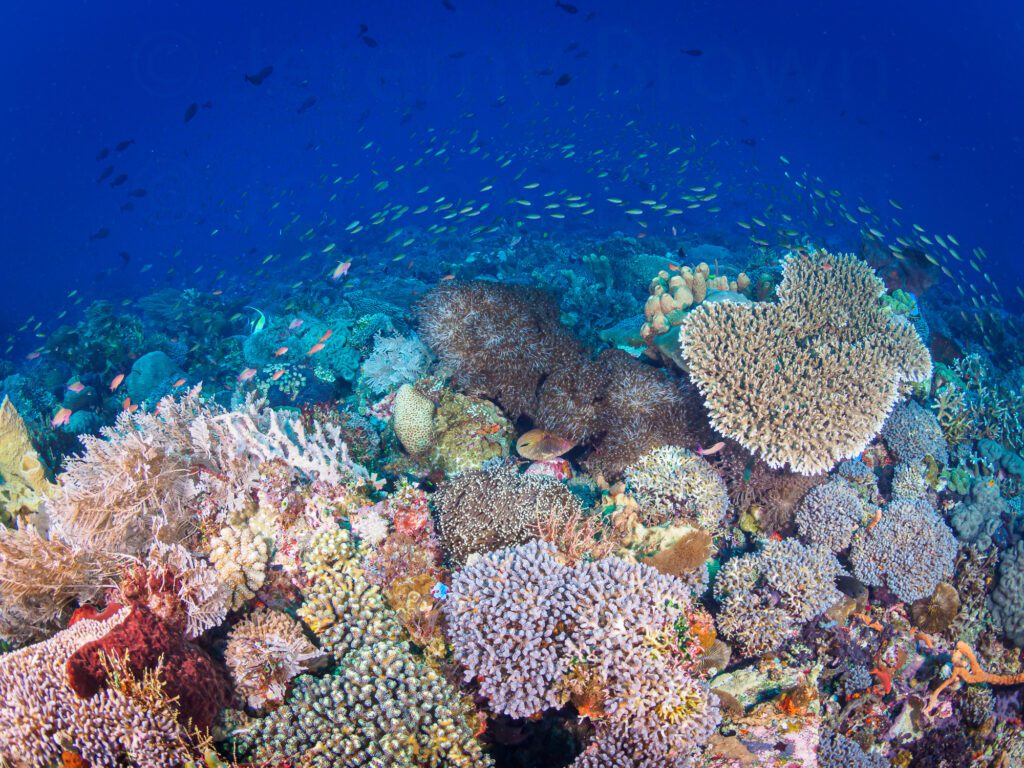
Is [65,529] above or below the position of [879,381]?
above

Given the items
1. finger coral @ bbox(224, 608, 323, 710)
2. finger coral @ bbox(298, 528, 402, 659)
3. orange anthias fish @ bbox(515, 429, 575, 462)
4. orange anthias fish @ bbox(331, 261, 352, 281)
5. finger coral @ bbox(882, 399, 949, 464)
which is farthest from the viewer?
orange anthias fish @ bbox(331, 261, 352, 281)

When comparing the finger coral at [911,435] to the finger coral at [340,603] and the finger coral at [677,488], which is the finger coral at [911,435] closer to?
the finger coral at [677,488]

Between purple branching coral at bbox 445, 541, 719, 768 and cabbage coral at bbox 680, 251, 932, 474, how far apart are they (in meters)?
2.98

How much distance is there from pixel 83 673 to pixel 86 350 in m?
15.9

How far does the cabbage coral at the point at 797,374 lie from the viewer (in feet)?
20.2

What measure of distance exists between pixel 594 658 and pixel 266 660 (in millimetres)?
2558

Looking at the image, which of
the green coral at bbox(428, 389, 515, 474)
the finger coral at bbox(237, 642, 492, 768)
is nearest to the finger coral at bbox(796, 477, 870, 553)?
the green coral at bbox(428, 389, 515, 474)

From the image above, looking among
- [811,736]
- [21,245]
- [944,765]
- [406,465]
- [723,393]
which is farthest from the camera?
[21,245]

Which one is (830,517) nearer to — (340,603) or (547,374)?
(547,374)

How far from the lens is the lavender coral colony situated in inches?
146

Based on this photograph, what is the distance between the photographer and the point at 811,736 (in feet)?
14.7

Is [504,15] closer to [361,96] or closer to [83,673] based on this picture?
[361,96]

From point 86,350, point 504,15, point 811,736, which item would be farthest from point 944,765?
point 504,15

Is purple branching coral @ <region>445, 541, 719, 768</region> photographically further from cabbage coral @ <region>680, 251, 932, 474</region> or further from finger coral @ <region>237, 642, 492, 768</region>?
cabbage coral @ <region>680, 251, 932, 474</region>
